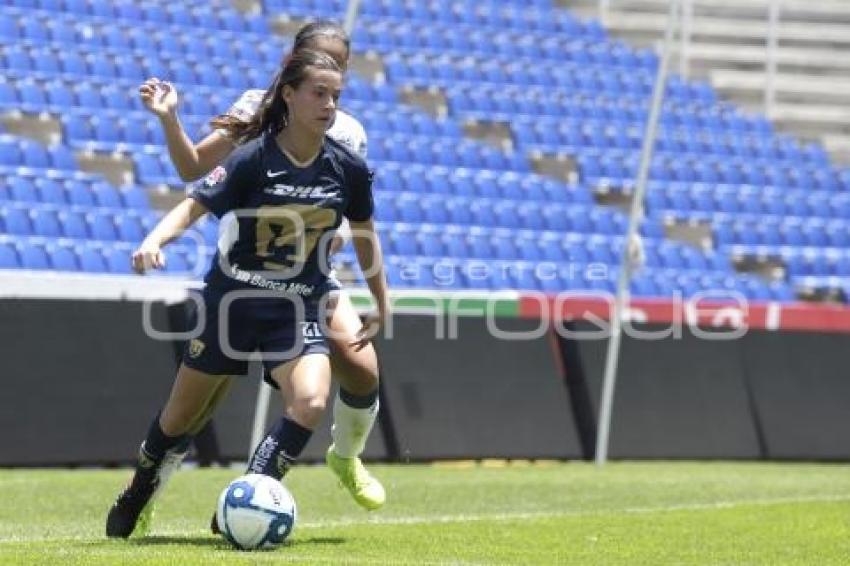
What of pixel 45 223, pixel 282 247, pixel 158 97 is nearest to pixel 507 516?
pixel 282 247

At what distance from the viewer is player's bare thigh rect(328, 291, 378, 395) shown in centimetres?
795

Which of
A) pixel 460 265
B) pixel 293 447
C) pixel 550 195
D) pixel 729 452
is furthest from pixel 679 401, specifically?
pixel 293 447

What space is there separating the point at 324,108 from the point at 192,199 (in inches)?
23.8

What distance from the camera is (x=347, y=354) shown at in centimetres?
801

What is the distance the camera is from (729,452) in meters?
17.9

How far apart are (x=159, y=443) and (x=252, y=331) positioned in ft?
2.21

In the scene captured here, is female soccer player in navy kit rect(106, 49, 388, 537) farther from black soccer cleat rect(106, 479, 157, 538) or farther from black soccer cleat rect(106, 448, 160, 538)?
black soccer cleat rect(106, 479, 157, 538)

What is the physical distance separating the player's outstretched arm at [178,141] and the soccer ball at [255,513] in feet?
4.09

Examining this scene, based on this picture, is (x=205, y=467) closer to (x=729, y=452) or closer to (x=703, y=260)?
(x=729, y=452)

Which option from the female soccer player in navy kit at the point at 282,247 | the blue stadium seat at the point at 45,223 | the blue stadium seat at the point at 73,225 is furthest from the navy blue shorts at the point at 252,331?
the blue stadium seat at the point at 73,225

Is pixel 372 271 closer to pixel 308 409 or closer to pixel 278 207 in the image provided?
pixel 278 207

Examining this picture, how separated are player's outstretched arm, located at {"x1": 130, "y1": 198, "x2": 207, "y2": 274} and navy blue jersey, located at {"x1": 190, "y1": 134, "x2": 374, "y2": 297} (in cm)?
5

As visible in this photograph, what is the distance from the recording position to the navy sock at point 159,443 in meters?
7.84

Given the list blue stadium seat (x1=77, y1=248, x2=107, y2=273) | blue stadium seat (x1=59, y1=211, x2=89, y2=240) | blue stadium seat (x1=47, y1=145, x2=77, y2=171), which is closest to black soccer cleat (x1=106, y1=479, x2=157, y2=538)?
blue stadium seat (x1=77, y1=248, x2=107, y2=273)
